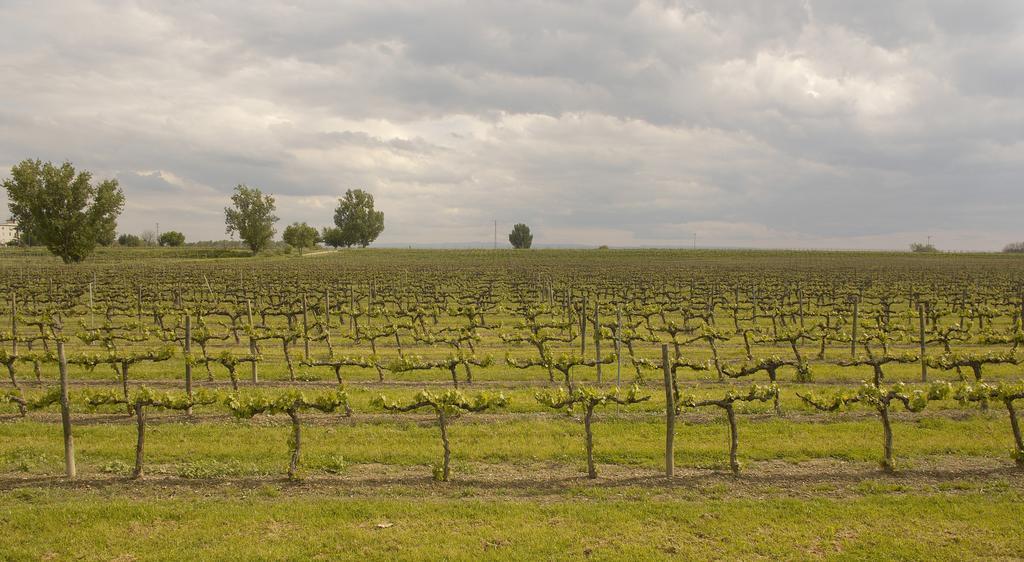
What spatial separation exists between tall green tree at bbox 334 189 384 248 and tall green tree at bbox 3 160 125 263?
200 ft

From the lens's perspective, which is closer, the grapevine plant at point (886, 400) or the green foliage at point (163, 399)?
the grapevine plant at point (886, 400)

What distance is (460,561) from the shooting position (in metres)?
8.13

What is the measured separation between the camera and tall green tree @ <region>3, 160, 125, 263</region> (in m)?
71.1

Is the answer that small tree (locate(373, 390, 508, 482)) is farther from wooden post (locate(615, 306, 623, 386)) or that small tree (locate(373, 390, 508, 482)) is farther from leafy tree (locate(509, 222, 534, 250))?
leafy tree (locate(509, 222, 534, 250))

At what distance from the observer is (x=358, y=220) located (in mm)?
132875

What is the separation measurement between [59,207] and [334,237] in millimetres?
64737

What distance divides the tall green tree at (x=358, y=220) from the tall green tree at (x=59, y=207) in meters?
61.0

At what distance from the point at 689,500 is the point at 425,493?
4.45 metres

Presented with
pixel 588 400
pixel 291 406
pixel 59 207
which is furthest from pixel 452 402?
pixel 59 207

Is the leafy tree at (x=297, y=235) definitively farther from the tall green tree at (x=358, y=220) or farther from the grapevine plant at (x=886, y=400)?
the grapevine plant at (x=886, y=400)

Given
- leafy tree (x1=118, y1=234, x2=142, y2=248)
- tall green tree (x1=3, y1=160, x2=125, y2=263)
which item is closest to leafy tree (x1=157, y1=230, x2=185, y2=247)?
leafy tree (x1=118, y1=234, x2=142, y2=248)

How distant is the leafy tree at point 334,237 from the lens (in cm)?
13450

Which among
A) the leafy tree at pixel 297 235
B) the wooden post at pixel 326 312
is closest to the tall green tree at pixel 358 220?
the leafy tree at pixel 297 235

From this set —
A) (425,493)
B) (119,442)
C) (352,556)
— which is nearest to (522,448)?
(425,493)
